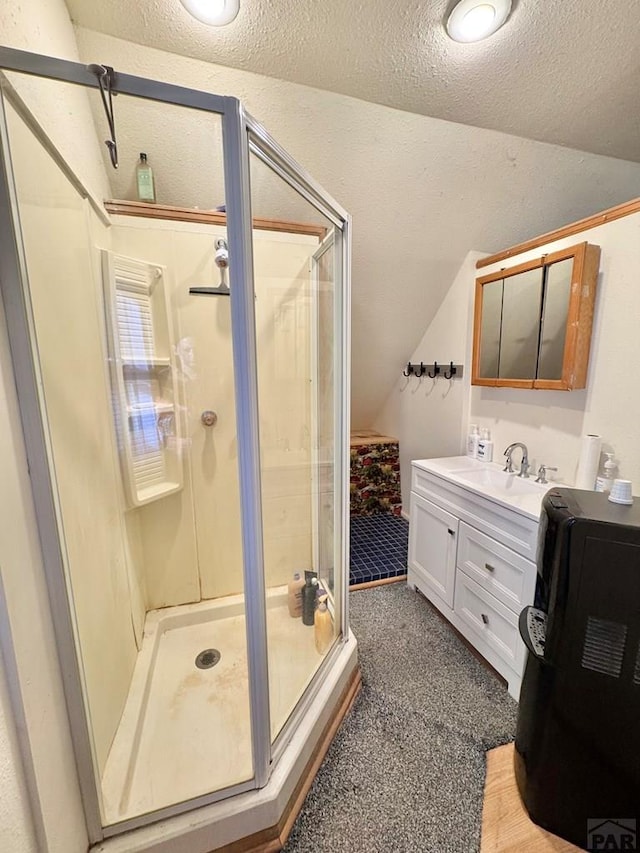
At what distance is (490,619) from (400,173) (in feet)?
6.96

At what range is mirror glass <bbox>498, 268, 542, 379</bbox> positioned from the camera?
1731mm

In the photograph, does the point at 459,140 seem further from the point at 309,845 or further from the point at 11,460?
the point at 309,845

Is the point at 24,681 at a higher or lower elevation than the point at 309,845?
higher

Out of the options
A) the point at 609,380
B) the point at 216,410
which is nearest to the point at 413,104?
the point at 609,380

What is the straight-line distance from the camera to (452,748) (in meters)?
1.25

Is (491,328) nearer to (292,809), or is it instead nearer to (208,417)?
(208,417)

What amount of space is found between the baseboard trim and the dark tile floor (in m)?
0.90

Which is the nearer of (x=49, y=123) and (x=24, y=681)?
(x=24, y=681)

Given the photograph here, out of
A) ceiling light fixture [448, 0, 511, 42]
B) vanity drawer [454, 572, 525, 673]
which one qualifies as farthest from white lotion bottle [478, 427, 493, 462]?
ceiling light fixture [448, 0, 511, 42]

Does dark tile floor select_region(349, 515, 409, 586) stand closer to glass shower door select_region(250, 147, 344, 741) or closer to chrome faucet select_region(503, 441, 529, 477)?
glass shower door select_region(250, 147, 344, 741)

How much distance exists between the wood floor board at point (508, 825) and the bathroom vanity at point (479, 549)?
343mm

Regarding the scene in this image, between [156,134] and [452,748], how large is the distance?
2.54m

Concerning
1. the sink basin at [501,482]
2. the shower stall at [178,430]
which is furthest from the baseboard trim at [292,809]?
the sink basin at [501,482]

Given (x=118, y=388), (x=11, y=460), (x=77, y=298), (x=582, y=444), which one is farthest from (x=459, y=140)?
(x=11, y=460)
